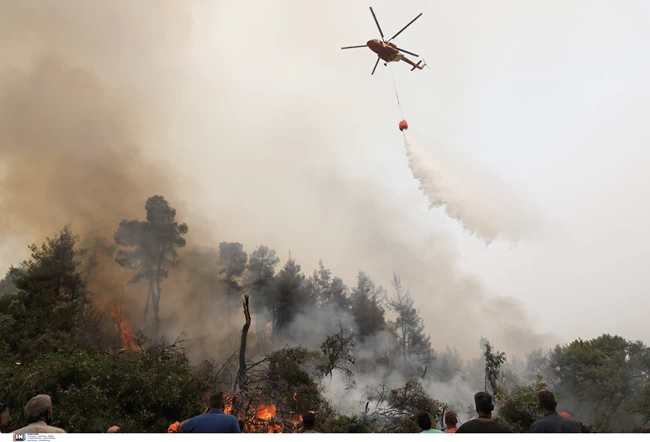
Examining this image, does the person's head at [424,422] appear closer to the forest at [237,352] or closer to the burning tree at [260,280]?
the forest at [237,352]

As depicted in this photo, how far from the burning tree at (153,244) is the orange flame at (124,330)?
2.87m

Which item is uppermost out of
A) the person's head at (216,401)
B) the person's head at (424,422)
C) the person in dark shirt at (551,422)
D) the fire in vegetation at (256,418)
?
the person's head at (216,401)

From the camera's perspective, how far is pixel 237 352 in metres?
38.8

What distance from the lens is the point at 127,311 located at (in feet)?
128

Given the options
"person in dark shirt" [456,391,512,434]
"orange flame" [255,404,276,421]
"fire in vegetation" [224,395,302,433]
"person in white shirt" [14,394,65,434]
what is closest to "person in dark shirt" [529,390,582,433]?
"person in dark shirt" [456,391,512,434]

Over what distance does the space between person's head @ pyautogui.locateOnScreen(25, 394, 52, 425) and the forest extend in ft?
42.3

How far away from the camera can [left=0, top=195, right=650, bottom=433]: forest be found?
1789 centimetres

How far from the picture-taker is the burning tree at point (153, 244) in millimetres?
40656

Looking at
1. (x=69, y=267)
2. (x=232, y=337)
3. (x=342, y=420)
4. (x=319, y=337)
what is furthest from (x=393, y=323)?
(x=69, y=267)

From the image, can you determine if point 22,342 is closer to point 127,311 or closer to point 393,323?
point 127,311

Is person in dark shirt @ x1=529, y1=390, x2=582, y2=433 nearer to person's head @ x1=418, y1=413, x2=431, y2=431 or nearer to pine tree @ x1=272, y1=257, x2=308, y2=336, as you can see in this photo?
person's head @ x1=418, y1=413, x2=431, y2=431

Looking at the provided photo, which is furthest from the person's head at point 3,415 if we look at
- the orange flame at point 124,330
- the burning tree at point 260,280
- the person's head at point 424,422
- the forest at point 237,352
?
the burning tree at point 260,280

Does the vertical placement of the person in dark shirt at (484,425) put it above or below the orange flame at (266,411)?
above

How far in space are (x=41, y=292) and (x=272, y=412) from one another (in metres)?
22.9
